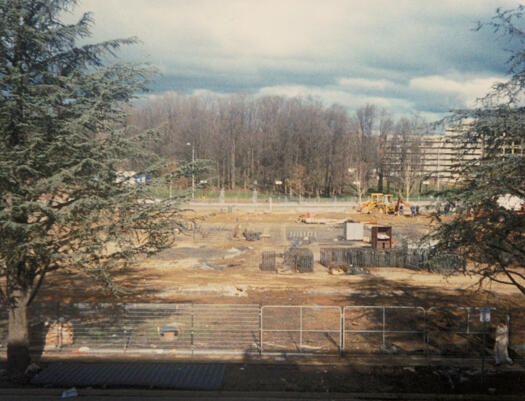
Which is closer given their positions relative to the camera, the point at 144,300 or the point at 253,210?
the point at 144,300

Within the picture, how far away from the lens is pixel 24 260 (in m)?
10.7

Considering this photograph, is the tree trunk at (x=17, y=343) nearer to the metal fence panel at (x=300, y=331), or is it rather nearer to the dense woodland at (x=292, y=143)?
the metal fence panel at (x=300, y=331)

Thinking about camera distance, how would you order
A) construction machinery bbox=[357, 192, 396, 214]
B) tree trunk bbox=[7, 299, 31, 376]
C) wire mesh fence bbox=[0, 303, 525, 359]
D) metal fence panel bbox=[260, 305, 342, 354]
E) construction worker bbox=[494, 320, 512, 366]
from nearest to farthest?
tree trunk bbox=[7, 299, 31, 376] → construction worker bbox=[494, 320, 512, 366] → wire mesh fence bbox=[0, 303, 525, 359] → metal fence panel bbox=[260, 305, 342, 354] → construction machinery bbox=[357, 192, 396, 214]

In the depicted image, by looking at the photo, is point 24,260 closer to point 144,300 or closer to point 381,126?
point 144,300

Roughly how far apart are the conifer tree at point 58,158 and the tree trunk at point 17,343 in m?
0.02

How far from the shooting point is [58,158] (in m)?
10.5

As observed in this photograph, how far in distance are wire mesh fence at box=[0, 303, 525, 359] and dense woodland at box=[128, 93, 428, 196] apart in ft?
210

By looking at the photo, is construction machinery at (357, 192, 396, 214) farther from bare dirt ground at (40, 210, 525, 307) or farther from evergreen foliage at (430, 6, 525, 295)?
evergreen foliage at (430, 6, 525, 295)

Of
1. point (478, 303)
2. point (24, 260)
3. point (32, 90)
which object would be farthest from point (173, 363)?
point (478, 303)

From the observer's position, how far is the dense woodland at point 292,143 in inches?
3438

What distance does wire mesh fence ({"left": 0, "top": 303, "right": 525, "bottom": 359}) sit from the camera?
1349 cm

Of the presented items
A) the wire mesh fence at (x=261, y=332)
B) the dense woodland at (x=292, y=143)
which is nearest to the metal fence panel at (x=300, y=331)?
the wire mesh fence at (x=261, y=332)

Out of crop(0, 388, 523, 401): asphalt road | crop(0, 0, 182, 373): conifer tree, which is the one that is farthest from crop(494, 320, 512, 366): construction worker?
crop(0, 0, 182, 373): conifer tree

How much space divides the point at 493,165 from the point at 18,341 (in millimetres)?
12247
